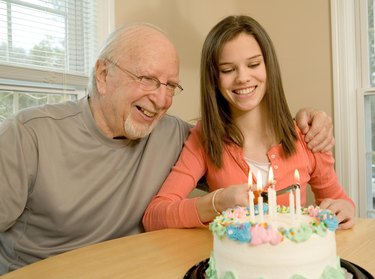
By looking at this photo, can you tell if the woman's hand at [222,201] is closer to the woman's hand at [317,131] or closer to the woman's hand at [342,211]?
the woman's hand at [342,211]

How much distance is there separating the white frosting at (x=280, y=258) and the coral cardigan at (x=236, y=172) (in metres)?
0.67

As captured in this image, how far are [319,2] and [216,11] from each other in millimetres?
821

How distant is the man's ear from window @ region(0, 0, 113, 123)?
0.52 m

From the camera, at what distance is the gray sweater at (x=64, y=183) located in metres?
1.37

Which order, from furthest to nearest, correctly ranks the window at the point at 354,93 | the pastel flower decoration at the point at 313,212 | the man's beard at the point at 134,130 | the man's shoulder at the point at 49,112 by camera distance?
the window at the point at 354,93, the man's beard at the point at 134,130, the man's shoulder at the point at 49,112, the pastel flower decoration at the point at 313,212

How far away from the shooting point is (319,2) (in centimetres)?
285

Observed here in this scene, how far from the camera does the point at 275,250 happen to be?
811mm

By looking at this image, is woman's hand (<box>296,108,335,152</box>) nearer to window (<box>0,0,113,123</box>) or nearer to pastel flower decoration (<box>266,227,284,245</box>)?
pastel flower decoration (<box>266,227,284,245</box>)

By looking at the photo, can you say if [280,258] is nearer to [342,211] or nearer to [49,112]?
[342,211]

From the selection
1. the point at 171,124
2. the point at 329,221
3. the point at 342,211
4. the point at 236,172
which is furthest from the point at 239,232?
the point at 171,124

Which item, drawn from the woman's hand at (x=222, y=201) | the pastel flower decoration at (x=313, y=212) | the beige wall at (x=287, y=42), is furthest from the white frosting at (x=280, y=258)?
the beige wall at (x=287, y=42)

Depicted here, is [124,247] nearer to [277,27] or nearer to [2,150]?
[2,150]

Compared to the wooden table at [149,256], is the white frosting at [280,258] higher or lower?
higher

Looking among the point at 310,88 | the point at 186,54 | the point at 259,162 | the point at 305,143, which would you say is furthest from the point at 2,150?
the point at 310,88
